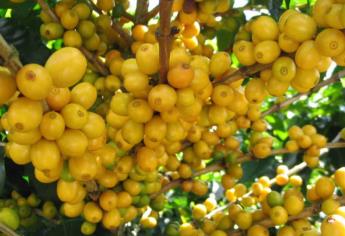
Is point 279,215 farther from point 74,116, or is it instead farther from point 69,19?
point 69,19

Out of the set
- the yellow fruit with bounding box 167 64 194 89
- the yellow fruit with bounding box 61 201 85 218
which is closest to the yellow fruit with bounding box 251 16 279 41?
the yellow fruit with bounding box 167 64 194 89

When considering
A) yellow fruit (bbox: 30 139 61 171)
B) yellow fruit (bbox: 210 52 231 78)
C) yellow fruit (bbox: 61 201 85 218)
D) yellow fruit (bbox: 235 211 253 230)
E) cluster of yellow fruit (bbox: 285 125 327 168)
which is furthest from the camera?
cluster of yellow fruit (bbox: 285 125 327 168)

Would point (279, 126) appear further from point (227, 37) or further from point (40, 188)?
point (40, 188)

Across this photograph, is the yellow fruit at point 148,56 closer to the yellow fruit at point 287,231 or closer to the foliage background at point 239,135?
the foliage background at point 239,135

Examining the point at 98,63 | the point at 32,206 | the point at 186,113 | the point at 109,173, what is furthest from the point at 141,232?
the point at 186,113

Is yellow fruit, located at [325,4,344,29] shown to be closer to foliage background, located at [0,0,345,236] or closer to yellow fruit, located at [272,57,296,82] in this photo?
yellow fruit, located at [272,57,296,82]
